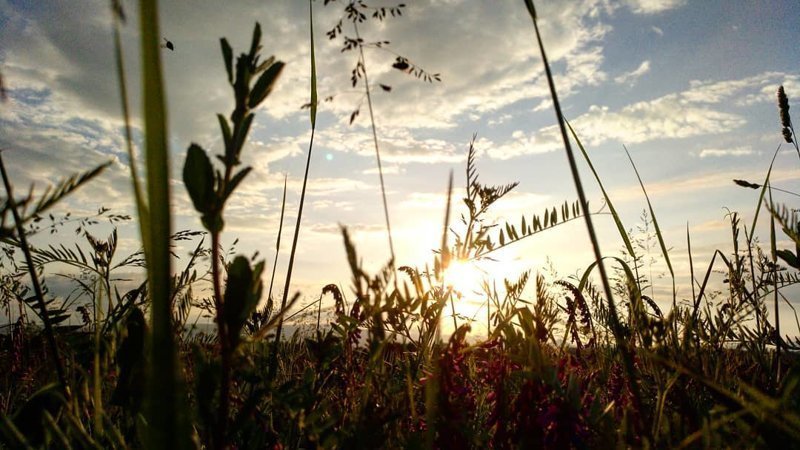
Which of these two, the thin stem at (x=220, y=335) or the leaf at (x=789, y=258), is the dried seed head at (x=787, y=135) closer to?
the leaf at (x=789, y=258)

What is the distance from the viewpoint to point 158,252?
54cm

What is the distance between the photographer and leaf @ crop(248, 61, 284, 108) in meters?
0.76

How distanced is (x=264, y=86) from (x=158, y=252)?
33cm

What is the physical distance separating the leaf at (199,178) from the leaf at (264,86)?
117 millimetres

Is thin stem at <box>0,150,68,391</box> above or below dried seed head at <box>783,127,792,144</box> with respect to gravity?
below

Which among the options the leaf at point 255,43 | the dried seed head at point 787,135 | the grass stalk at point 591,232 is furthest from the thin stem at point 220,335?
the dried seed head at point 787,135

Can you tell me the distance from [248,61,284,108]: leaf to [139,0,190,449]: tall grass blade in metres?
0.22

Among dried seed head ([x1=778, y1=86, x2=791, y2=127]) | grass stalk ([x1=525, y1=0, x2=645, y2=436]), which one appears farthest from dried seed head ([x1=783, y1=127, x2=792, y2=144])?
grass stalk ([x1=525, y1=0, x2=645, y2=436])

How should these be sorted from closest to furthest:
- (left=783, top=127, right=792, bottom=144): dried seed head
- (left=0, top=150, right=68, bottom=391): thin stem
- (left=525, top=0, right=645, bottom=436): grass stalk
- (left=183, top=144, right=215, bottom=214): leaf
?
(left=183, top=144, right=215, bottom=214): leaf → (left=525, top=0, right=645, bottom=436): grass stalk → (left=0, top=150, right=68, bottom=391): thin stem → (left=783, top=127, right=792, bottom=144): dried seed head

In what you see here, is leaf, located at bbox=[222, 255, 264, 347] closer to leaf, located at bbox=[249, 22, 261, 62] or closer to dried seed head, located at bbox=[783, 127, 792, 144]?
leaf, located at bbox=[249, 22, 261, 62]

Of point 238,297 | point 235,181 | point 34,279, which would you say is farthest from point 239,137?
point 34,279

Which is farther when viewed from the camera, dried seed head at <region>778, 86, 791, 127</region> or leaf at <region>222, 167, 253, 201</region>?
dried seed head at <region>778, 86, 791, 127</region>

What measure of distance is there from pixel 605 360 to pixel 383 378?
1.45 m

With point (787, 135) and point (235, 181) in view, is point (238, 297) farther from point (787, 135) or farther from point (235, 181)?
point (787, 135)
